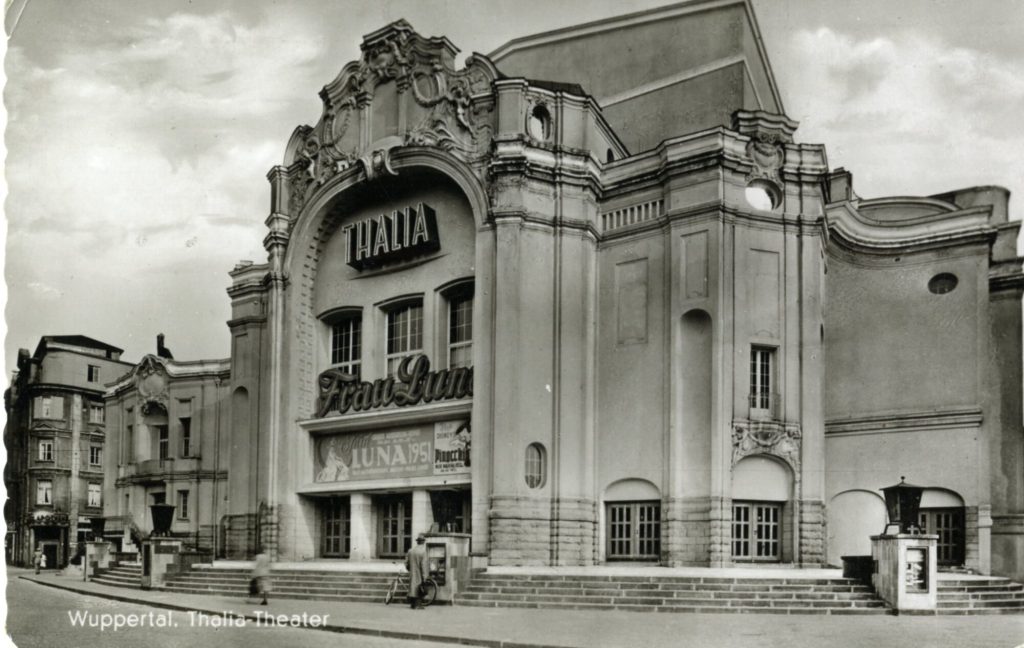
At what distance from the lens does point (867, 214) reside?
107 ft

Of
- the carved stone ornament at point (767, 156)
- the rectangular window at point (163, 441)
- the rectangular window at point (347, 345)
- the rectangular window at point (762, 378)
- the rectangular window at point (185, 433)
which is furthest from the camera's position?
the rectangular window at point (163, 441)

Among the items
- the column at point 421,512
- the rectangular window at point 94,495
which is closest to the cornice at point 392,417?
the column at point 421,512

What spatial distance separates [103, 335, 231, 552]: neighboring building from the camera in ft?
141

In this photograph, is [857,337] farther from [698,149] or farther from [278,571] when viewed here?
[278,571]

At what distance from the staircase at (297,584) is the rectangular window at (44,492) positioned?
26873mm

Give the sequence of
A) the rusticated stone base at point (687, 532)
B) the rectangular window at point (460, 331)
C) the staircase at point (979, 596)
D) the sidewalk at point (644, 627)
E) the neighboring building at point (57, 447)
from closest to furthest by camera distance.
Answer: the sidewalk at point (644, 627)
the staircase at point (979, 596)
the rusticated stone base at point (687, 532)
the rectangular window at point (460, 331)
the neighboring building at point (57, 447)

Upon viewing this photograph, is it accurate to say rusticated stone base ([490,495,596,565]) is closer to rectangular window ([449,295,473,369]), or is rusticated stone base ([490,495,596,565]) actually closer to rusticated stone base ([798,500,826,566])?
rectangular window ([449,295,473,369])

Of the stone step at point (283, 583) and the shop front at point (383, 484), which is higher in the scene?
the shop front at point (383, 484)

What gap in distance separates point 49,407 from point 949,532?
38.4 metres

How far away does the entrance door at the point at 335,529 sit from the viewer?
31.8 metres

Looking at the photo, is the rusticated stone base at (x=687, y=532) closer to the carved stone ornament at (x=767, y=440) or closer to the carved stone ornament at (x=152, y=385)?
the carved stone ornament at (x=767, y=440)

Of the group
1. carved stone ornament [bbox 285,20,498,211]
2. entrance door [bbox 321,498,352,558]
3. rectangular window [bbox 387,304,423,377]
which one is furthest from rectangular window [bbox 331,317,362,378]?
entrance door [bbox 321,498,352,558]

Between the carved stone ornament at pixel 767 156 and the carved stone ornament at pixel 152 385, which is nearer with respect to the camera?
the carved stone ornament at pixel 767 156

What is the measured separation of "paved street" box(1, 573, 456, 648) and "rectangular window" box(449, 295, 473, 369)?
10.7 m
